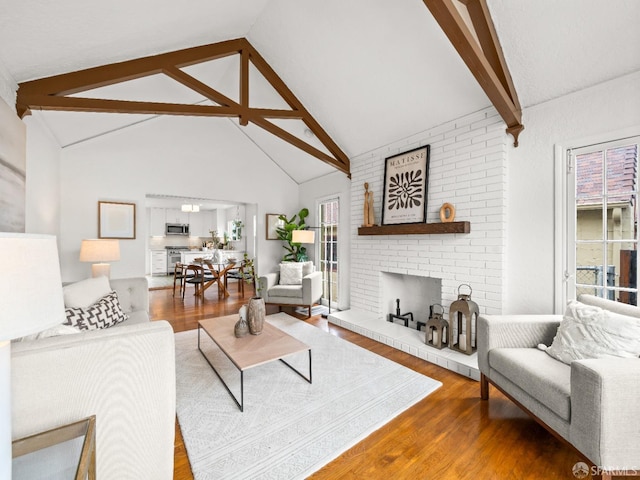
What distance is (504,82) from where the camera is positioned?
2439mm

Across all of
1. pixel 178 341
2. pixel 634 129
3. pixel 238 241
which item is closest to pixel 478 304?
pixel 634 129

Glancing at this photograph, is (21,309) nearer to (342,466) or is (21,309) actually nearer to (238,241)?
(342,466)

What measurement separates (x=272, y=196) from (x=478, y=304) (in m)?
4.38

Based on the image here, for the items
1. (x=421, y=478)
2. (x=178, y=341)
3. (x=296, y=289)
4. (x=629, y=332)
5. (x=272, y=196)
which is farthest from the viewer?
(x=272, y=196)

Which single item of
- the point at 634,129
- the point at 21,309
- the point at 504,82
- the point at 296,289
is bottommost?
the point at 296,289

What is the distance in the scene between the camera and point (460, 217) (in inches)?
119

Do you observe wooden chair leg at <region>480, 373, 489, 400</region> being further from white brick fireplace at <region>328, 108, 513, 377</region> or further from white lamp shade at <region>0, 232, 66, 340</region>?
white lamp shade at <region>0, 232, 66, 340</region>

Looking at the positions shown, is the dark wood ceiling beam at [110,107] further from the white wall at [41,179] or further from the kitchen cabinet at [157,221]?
the kitchen cabinet at [157,221]

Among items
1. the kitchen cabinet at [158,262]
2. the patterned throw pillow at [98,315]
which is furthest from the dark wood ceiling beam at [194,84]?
the kitchen cabinet at [158,262]

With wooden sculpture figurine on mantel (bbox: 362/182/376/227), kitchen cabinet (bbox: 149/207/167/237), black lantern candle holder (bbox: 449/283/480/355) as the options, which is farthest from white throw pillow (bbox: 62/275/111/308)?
kitchen cabinet (bbox: 149/207/167/237)

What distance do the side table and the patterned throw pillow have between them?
1.23 m

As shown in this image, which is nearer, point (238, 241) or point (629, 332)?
point (629, 332)

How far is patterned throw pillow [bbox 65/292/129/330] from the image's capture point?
2070 mm

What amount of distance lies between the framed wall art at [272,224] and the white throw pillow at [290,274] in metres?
1.37
